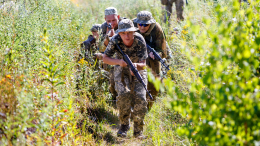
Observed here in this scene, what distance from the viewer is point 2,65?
311 cm

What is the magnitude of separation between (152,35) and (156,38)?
0.11m

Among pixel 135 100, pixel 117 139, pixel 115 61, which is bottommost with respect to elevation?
pixel 117 139

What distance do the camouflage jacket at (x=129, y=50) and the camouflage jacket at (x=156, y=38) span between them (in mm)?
1011

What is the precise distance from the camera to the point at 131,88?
4.48 meters

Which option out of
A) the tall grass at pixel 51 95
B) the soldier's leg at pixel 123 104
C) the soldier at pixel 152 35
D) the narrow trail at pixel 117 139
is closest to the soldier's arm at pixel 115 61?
the soldier's leg at pixel 123 104

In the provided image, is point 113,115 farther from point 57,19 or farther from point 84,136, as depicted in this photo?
point 57,19

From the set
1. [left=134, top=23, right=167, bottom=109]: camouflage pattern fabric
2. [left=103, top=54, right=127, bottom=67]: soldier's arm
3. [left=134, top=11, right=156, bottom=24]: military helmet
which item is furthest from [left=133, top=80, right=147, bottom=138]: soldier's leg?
[left=134, top=11, right=156, bottom=24]: military helmet

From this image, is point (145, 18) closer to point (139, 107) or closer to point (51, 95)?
point (139, 107)

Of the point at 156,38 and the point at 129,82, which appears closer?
the point at 129,82

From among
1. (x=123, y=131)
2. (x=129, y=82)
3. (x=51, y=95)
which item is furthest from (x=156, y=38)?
(x=51, y=95)

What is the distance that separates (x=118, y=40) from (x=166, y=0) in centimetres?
610

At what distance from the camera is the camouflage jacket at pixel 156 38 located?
546 cm

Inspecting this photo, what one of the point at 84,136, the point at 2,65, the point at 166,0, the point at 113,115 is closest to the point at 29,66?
the point at 2,65

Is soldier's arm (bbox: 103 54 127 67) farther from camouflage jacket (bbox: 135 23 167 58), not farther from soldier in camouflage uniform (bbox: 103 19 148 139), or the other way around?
camouflage jacket (bbox: 135 23 167 58)
